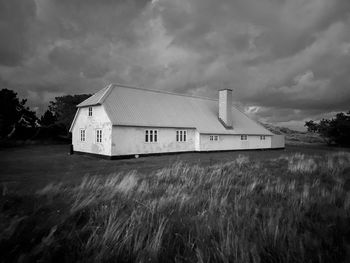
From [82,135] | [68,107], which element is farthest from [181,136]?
[68,107]

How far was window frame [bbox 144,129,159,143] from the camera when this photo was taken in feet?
74.7

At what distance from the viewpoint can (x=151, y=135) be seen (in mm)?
23250

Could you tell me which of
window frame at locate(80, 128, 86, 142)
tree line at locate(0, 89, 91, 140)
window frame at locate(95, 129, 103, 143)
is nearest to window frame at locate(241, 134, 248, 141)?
window frame at locate(95, 129, 103, 143)

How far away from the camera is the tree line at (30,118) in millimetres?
34594

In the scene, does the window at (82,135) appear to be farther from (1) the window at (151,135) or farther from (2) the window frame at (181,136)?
(2) the window frame at (181,136)

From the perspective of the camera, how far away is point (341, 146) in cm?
3838

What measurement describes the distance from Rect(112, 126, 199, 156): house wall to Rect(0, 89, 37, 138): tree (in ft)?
70.5

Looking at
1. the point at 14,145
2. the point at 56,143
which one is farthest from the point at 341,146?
the point at 14,145

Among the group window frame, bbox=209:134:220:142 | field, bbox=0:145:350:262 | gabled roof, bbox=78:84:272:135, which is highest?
gabled roof, bbox=78:84:272:135

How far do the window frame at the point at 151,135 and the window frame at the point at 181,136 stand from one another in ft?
9.42

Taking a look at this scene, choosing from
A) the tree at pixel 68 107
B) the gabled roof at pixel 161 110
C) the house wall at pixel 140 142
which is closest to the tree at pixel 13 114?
the tree at pixel 68 107

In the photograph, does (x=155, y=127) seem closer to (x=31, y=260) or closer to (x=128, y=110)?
(x=128, y=110)

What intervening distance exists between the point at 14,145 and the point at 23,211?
107 feet

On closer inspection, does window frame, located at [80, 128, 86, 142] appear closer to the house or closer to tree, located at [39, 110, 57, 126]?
the house
